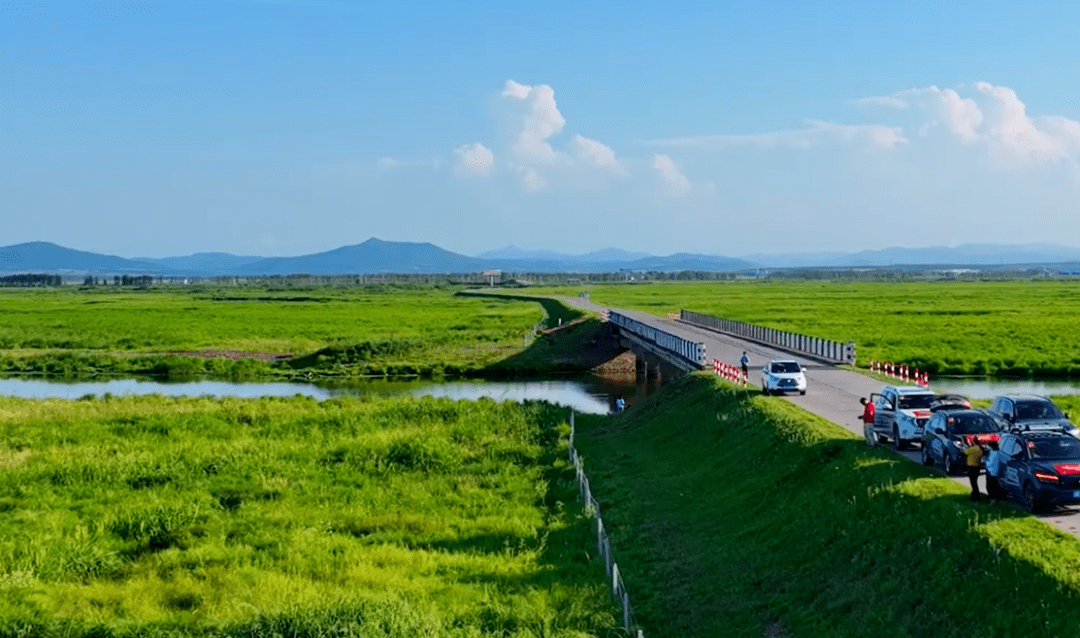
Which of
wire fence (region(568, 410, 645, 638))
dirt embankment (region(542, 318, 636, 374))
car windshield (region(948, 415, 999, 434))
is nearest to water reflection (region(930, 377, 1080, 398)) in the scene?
dirt embankment (region(542, 318, 636, 374))

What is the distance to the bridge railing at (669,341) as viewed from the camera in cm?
5628

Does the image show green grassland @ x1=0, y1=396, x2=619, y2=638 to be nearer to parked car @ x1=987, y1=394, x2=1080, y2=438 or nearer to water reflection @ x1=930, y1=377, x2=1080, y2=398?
parked car @ x1=987, y1=394, x2=1080, y2=438

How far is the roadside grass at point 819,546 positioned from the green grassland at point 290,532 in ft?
5.92

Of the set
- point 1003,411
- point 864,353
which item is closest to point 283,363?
point 864,353

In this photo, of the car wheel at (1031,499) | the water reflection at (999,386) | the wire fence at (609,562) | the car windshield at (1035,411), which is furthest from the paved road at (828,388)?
the water reflection at (999,386)

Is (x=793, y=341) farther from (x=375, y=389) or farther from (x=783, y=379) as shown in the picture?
(x=375, y=389)

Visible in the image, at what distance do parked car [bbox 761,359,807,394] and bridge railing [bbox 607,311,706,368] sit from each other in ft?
36.2

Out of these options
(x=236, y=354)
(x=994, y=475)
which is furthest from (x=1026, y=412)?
(x=236, y=354)

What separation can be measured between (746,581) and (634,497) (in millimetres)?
9288

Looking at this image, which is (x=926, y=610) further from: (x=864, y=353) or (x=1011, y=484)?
(x=864, y=353)

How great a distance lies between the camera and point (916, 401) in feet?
97.1

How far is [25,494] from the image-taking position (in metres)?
31.0

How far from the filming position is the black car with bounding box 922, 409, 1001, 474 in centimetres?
2427

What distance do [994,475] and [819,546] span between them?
12.0 feet
